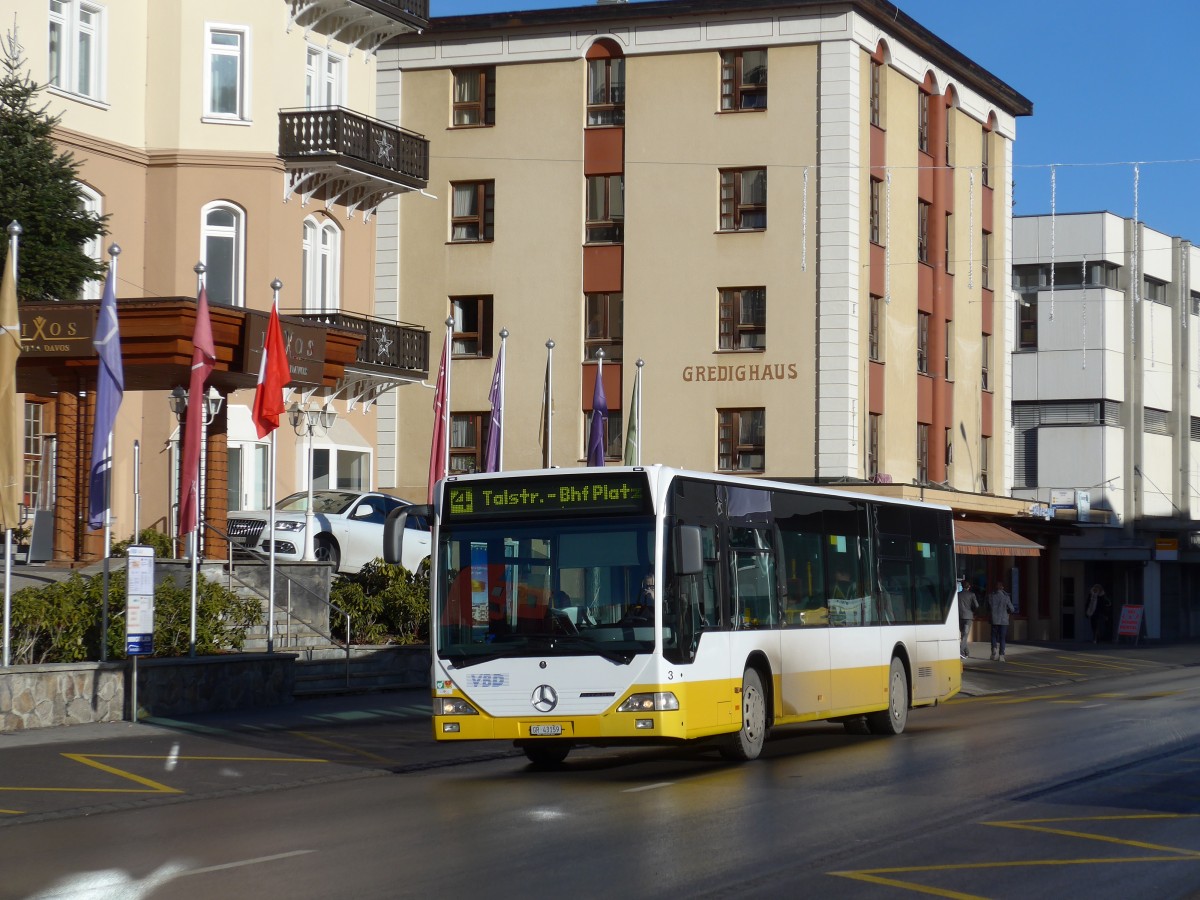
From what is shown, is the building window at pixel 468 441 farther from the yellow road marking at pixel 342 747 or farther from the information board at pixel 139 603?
the information board at pixel 139 603

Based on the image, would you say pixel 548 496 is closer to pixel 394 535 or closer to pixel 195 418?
pixel 394 535

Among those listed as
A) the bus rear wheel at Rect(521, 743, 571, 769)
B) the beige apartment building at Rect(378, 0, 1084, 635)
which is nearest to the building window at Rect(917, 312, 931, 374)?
the beige apartment building at Rect(378, 0, 1084, 635)

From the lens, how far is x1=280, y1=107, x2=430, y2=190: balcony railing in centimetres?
3688

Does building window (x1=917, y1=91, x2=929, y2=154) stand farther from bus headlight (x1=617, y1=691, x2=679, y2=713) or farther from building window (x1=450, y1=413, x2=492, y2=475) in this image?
bus headlight (x1=617, y1=691, x2=679, y2=713)

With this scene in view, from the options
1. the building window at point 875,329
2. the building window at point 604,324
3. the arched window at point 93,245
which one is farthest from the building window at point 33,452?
the building window at point 875,329

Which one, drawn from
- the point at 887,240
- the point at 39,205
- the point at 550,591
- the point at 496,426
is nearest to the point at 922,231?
the point at 887,240

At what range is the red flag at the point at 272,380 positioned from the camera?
987 inches

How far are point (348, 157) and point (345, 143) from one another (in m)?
0.36

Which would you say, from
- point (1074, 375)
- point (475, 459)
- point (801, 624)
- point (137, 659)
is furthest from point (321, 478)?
point (1074, 375)

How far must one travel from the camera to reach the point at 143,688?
843 inches

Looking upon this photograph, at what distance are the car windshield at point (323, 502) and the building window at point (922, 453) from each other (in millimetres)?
21271

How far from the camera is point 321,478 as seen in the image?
3928 centimetres

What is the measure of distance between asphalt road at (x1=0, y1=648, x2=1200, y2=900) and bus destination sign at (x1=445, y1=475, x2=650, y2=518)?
98.0 inches

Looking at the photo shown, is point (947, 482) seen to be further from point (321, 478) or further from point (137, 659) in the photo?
point (137, 659)
